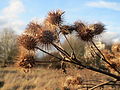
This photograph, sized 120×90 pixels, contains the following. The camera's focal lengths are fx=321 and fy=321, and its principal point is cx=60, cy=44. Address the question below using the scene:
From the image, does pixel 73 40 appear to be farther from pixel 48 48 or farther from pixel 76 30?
pixel 48 48

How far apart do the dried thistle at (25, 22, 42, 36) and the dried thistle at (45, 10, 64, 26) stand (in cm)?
20

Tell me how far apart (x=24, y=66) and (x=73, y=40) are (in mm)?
762

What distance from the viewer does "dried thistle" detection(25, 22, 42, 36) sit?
3596mm

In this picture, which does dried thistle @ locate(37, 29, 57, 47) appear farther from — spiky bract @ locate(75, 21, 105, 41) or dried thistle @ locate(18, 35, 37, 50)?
spiky bract @ locate(75, 21, 105, 41)

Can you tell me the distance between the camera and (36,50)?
3480mm

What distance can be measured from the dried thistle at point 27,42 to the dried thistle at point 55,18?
0.49 metres

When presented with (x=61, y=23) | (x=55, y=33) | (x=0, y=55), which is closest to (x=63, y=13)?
(x=61, y=23)

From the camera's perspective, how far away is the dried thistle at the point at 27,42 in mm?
3441

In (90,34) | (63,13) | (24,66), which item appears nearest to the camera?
(24,66)

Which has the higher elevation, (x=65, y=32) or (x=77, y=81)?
(x=65, y=32)

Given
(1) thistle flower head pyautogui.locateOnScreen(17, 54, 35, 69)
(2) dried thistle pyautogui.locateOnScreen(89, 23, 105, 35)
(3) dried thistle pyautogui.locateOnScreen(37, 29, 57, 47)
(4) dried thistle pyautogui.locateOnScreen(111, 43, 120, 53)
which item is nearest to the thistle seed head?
(3) dried thistle pyautogui.locateOnScreen(37, 29, 57, 47)

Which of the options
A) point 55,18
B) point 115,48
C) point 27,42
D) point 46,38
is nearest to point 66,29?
point 55,18

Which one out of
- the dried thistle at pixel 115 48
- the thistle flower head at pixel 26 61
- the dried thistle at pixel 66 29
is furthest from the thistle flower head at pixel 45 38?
the dried thistle at pixel 115 48

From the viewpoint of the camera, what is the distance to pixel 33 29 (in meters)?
3.69
